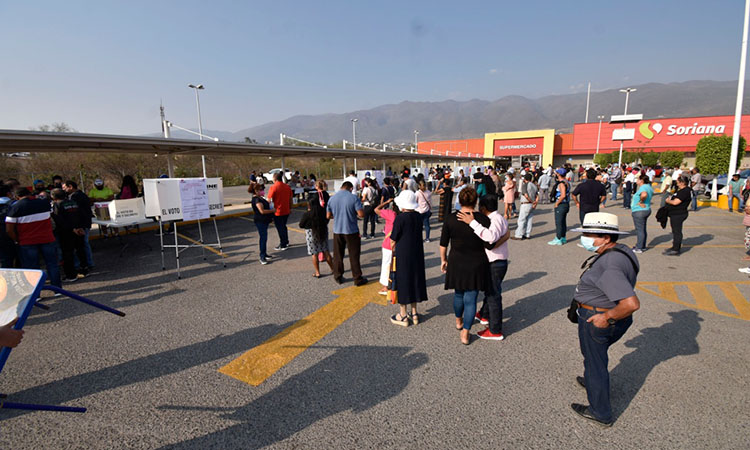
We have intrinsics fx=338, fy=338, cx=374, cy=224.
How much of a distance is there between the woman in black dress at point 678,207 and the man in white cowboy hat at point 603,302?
265 inches

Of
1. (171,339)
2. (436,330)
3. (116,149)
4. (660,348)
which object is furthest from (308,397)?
(116,149)

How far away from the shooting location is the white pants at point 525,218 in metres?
9.64

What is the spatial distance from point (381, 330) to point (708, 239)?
10.5m

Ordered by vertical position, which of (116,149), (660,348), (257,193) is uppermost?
(116,149)

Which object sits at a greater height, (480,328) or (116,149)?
(116,149)

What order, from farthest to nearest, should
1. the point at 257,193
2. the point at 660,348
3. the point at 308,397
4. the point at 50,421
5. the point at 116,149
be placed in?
the point at 116,149 → the point at 257,193 → the point at 660,348 → the point at 308,397 → the point at 50,421

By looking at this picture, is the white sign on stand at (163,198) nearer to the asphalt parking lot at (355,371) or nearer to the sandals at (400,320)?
the asphalt parking lot at (355,371)

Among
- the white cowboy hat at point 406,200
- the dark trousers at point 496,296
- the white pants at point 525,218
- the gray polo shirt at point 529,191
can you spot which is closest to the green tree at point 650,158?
the gray polo shirt at point 529,191

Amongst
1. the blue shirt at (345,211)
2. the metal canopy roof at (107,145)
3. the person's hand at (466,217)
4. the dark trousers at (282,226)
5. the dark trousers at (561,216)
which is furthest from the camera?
the dark trousers at (561,216)

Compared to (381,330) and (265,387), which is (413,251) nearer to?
(381,330)

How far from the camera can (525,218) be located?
980 centimetres

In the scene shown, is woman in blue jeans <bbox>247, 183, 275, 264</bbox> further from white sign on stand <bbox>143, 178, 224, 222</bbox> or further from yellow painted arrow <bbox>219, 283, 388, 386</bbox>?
yellow painted arrow <bbox>219, 283, 388, 386</bbox>

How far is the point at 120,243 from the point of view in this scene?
958cm

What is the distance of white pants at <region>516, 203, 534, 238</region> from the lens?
31.6 feet
